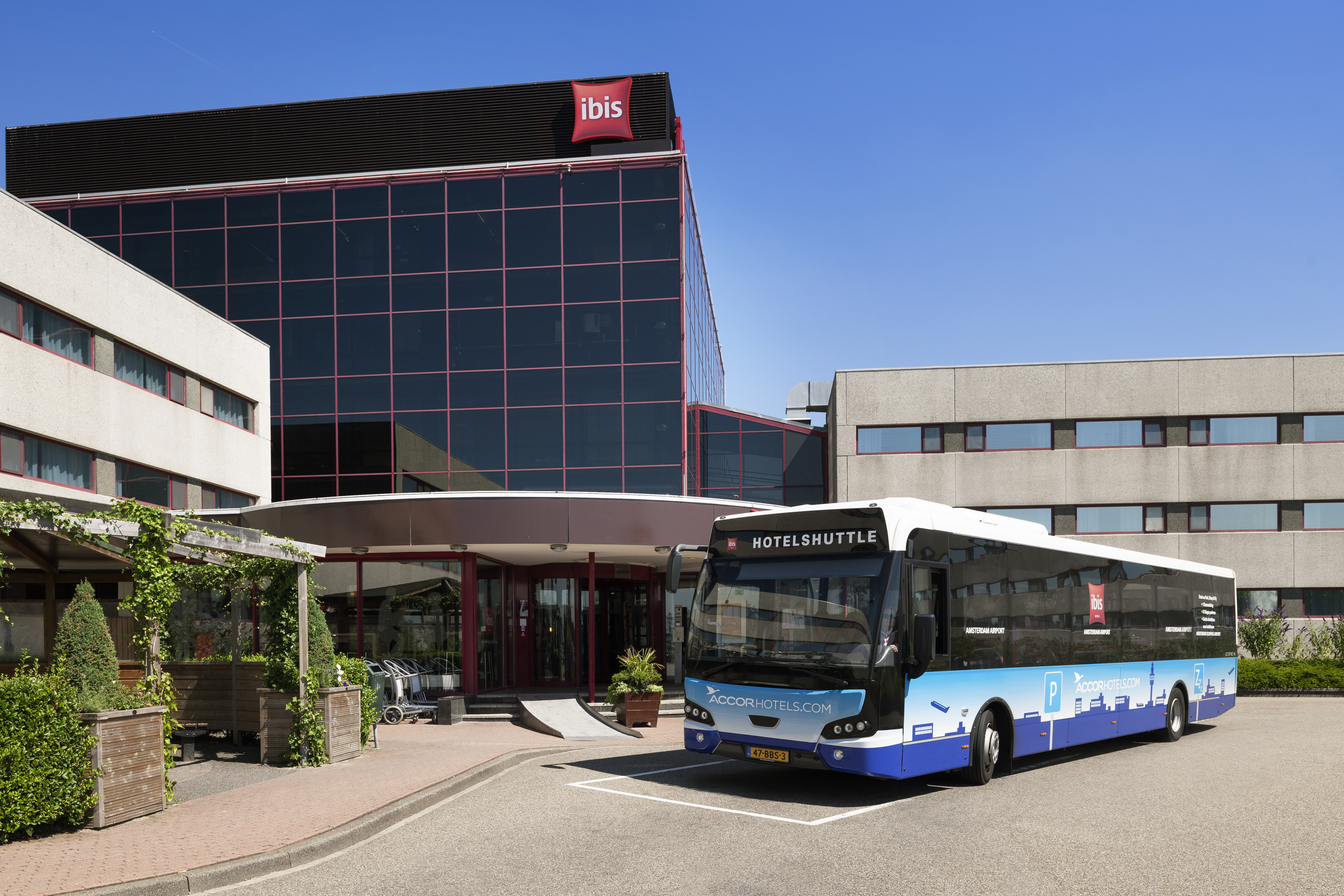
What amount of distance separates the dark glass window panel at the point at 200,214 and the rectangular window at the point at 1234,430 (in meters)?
34.9

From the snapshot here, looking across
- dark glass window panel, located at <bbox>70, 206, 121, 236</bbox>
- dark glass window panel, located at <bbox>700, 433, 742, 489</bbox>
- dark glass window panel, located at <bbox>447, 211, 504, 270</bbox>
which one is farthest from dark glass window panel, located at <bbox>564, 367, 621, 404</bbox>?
dark glass window panel, located at <bbox>70, 206, 121, 236</bbox>

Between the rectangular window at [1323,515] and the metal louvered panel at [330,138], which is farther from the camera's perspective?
the metal louvered panel at [330,138]

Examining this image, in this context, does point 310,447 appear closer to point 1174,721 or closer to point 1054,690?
point 1174,721

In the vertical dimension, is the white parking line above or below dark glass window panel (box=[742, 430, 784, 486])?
below

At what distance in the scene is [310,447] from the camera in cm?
3834

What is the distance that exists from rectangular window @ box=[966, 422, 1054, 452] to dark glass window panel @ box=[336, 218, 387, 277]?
21.5 m

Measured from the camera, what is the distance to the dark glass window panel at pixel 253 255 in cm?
3934

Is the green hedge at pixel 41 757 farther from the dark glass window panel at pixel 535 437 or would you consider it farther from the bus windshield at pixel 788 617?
the dark glass window panel at pixel 535 437

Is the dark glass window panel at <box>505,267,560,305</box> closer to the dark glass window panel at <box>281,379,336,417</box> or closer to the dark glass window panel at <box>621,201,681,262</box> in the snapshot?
the dark glass window panel at <box>621,201,681,262</box>

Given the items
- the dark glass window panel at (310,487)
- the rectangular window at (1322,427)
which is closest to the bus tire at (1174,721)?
the rectangular window at (1322,427)

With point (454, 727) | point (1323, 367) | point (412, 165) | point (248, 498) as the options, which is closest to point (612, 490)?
point (248, 498)

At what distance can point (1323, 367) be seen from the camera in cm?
3325

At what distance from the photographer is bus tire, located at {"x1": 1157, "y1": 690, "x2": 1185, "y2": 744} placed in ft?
53.8

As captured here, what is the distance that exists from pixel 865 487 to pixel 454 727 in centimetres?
1911
